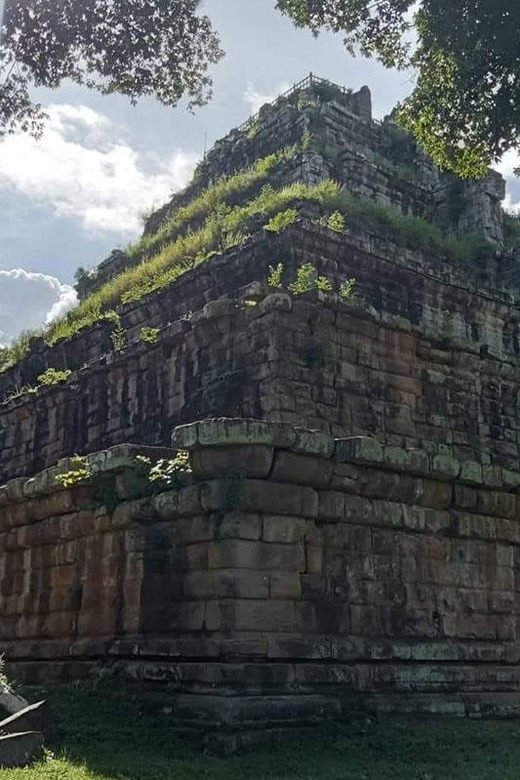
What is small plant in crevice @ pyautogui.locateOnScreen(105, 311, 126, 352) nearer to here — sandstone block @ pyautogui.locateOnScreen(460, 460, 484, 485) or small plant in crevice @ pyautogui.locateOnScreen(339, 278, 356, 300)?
small plant in crevice @ pyautogui.locateOnScreen(339, 278, 356, 300)

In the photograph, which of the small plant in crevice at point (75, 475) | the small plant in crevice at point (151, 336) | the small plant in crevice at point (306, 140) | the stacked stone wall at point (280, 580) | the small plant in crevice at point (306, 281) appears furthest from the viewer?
the small plant in crevice at point (306, 140)

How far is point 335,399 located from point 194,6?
249 inches

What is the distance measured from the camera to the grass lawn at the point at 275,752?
7.23 meters

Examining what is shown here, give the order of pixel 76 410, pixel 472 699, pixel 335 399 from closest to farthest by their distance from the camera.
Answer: pixel 472 699 → pixel 335 399 → pixel 76 410

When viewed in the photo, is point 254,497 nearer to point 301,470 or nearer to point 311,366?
point 301,470

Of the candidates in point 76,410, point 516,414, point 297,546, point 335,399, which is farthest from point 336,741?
point 76,410

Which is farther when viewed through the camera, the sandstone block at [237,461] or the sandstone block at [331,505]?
the sandstone block at [331,505]

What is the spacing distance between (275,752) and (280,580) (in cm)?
153

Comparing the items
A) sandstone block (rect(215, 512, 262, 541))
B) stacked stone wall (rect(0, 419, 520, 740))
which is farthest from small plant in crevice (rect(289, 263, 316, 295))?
sandstone block (rect(215, 512, 262, 541))

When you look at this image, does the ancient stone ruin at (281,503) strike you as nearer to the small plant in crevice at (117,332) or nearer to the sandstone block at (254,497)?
the sandstone block at (254,497)

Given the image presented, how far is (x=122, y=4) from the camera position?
44.2ft

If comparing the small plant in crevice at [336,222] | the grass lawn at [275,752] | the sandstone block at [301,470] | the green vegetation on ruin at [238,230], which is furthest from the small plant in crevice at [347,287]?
the grass lawn at [275,752]

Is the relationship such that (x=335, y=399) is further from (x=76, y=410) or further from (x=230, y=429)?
(x=76, y=410)

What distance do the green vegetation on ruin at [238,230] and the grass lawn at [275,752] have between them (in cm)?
907
